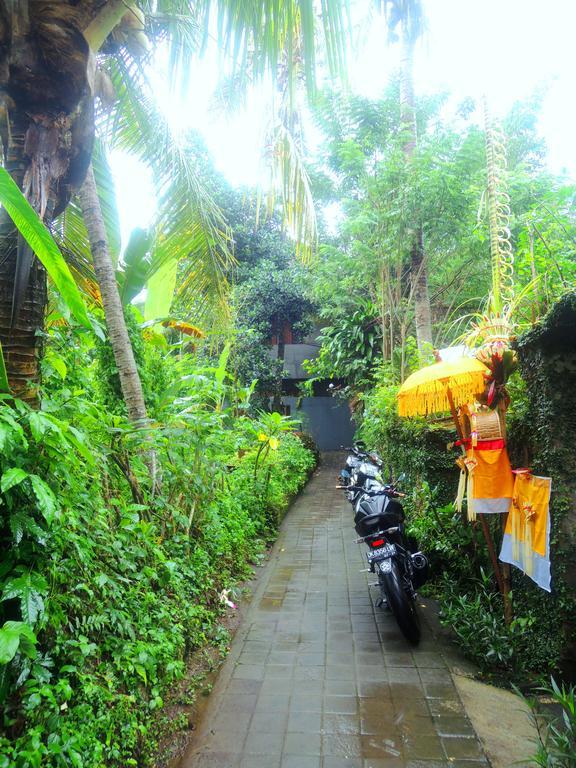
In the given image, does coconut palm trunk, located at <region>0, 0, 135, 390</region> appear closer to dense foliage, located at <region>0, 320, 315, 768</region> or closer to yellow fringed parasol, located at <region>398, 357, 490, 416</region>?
dense foliage, located at <region>0, 320, 315, 768</region>

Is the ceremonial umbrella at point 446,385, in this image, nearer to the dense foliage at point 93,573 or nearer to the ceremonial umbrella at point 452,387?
the ceremonial umbrella at point 452,387

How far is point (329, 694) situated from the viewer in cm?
314

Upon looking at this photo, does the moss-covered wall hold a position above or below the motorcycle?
above

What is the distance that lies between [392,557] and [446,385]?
4.81ft

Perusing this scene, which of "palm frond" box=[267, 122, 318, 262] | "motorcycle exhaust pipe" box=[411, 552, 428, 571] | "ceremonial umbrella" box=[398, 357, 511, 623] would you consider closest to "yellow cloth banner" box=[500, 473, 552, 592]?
"ceremonial umbrella" box=[398, 357, 511, 623]

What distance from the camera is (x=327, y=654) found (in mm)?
3693

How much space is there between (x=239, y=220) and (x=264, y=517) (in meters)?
10.7

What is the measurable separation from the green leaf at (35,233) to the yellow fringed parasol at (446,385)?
8.13 feet

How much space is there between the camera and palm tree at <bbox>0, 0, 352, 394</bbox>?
2342mm

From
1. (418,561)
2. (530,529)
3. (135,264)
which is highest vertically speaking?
(135,264)

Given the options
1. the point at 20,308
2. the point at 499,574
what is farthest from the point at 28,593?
the point at 499,574

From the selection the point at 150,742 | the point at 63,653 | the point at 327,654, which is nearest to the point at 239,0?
the point at 63,653

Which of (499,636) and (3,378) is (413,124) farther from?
(3,378)

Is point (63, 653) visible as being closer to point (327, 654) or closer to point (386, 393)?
point (327, 654)
